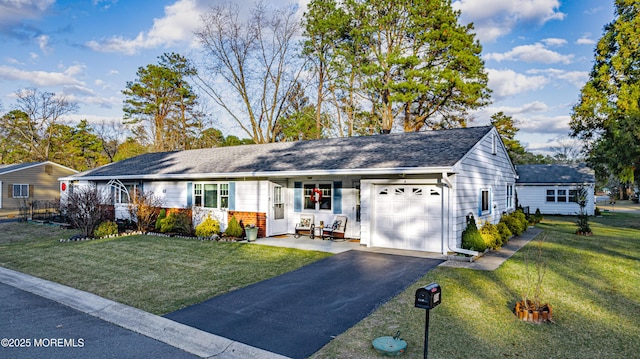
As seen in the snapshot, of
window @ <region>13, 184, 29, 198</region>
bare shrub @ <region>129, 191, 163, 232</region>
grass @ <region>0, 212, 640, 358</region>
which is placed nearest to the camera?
grass @ <region>0, 212, 640, 358</region>

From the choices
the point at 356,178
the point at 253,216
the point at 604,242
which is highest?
the point at 356,178

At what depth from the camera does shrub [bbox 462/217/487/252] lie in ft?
34.2

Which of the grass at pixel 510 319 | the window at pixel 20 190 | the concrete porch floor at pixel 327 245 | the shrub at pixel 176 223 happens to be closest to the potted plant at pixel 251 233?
the concrete porch floor at pixel 327 245

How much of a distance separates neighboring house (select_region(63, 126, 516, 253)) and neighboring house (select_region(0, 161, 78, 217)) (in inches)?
574

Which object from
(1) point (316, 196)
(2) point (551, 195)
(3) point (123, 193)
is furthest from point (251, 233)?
(2) point (551, 195)

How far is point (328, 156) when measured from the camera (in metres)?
14.1

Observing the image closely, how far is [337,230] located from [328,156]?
2.83 m

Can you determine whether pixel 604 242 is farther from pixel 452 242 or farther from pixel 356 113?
pixel 356 113

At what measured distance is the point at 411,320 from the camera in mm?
5637

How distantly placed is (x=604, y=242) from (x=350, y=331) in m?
12.5

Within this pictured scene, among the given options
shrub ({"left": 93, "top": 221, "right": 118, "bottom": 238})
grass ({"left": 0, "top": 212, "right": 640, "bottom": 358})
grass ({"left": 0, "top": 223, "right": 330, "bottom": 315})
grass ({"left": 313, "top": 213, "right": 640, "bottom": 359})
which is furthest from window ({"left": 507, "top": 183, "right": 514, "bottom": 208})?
shrub ({"left": 93, "top": 221, "right": 118, "bottom": 238})

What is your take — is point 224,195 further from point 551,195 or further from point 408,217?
point 551,195

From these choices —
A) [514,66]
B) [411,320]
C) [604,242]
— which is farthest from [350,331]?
[514,66]

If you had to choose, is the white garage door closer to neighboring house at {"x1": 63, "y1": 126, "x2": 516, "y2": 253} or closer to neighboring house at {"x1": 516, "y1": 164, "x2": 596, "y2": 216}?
neighboring house at {"x1": 63, "y1": 126, "x2": 516, "y2": 253}
